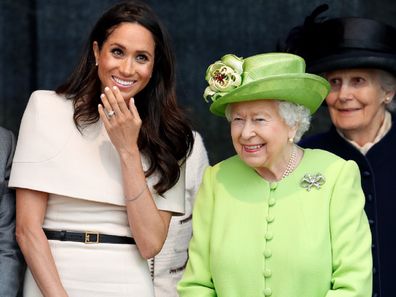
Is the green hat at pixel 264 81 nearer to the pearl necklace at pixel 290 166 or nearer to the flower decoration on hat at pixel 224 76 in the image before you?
the flower decoration on hat at pixel 224 76

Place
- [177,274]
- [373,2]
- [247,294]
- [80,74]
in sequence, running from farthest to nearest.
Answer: [373,2], [177,274], [80,74], [247,294]

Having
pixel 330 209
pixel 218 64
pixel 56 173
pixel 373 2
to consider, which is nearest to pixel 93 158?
pixel 56 173

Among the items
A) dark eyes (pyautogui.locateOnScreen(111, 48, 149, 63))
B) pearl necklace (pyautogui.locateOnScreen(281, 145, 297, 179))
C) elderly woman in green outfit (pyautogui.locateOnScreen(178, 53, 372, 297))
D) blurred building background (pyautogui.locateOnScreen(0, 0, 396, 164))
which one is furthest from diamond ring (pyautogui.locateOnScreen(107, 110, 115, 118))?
blurred building background (pyautogui.locateOnScreen(0, 0, 396, 164))

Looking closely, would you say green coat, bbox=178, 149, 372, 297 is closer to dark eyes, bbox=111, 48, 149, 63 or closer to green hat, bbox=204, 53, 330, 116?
green hat, bbox=204, 53, 330, 116

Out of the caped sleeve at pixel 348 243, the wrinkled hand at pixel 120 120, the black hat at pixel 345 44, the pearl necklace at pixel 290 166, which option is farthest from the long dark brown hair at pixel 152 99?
the black hat at pixel 345 44

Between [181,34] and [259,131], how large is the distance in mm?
2065

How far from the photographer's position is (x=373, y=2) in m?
6.14

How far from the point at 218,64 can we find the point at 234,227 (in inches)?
23.2

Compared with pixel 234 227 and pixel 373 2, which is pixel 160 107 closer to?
pixel 234 227

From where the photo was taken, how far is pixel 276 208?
4254mm

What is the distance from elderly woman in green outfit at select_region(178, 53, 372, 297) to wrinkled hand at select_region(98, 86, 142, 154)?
283 mm

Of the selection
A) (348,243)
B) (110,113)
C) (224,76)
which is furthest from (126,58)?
(348,243)

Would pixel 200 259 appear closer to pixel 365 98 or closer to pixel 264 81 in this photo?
pixel 264 81

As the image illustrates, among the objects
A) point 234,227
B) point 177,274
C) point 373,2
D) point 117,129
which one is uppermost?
point 373,2
